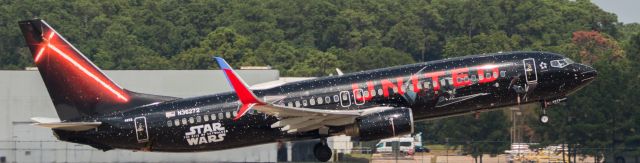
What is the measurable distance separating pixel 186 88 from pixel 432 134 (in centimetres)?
2144

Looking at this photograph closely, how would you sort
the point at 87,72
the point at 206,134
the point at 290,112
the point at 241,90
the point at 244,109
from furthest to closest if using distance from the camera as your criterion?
the point at 87,72 → the point at 206,134 → the point at 290,112 → the point at 244,109 → the point at 241,90

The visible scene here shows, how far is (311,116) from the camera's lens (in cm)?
6781

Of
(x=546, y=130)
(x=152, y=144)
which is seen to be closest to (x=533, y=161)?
(x=546, y=130)

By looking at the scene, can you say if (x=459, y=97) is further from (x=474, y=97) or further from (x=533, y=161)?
(x=533, y=161)

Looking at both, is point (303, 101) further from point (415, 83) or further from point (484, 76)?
point (484, 76)

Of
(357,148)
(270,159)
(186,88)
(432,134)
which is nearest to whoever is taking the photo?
(270,159)

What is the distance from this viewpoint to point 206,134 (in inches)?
2758

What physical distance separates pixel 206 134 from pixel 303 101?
4767 millimetres

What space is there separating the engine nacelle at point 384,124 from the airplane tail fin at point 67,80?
1006cm

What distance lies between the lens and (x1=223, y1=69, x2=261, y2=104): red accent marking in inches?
2566

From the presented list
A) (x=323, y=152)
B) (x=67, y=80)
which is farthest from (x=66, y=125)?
(x=323, y=152)

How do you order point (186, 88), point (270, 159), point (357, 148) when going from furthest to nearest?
point (186, 88) < point (357, 148) < point (270, 159)

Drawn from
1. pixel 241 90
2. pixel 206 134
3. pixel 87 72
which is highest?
pixel 87 72

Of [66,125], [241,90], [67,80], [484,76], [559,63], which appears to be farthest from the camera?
[67,80]
